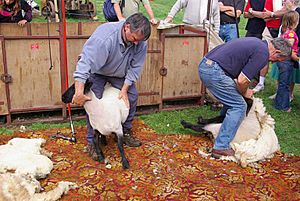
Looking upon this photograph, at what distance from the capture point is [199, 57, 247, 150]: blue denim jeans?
4.19m

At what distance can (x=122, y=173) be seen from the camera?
156 inches

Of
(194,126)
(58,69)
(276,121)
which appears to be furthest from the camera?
(276,121)

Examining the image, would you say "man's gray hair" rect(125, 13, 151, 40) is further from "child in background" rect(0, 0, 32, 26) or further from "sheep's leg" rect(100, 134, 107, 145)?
"child in background" rect(0, 0, 32, 26)

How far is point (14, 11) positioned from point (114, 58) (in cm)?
296

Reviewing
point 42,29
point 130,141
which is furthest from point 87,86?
point 42,29

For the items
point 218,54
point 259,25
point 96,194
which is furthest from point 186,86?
point 96,194

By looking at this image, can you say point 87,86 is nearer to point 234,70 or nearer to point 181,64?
point 234,70

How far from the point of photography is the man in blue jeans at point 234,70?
3.99m

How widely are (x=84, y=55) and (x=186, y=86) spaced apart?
8.41 feet

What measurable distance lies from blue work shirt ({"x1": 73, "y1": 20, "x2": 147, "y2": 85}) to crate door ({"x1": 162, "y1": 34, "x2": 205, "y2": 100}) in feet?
4.79

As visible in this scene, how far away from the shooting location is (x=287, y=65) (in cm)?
614

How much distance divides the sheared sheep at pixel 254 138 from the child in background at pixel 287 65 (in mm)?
1808

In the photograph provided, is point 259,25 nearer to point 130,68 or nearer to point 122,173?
point 130,68

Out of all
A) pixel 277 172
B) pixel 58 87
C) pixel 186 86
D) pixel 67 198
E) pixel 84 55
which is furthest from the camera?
pixel 186 86
